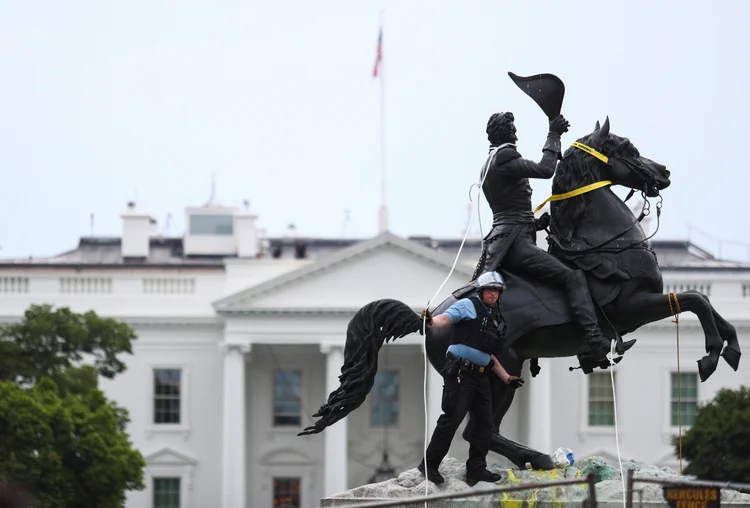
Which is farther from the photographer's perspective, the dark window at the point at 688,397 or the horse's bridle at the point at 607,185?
the dark window at the point at 688,397

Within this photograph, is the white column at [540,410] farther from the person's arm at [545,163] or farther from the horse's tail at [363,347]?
the horse's tail at [363,347]

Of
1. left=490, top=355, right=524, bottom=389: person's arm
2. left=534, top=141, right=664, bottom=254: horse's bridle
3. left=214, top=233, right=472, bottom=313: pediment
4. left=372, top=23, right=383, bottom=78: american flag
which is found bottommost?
left=490, top=355, right=524, bottom=389: person's arm

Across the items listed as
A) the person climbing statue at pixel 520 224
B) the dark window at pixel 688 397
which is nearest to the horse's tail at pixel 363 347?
the person climbing statue at pixel 520 224

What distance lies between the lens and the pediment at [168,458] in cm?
6297

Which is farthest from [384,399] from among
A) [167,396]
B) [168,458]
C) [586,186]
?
[586,186]

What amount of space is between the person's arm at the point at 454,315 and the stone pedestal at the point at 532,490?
1092mm

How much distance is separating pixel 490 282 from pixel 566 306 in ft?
2.15

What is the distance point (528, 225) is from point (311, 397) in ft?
168

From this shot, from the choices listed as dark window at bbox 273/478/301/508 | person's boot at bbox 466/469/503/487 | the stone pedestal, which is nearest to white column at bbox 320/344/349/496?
dark window at bbox 273/478/301/508

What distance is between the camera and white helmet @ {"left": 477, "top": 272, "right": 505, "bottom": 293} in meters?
12.4

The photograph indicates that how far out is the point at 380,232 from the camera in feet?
205

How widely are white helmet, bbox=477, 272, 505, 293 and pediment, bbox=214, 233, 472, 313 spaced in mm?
48358

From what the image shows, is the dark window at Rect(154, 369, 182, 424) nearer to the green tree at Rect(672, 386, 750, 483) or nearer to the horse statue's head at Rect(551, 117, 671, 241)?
the green tree at Rect(672, 386, 750, 483)

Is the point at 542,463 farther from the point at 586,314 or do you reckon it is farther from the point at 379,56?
the point at 379,56
